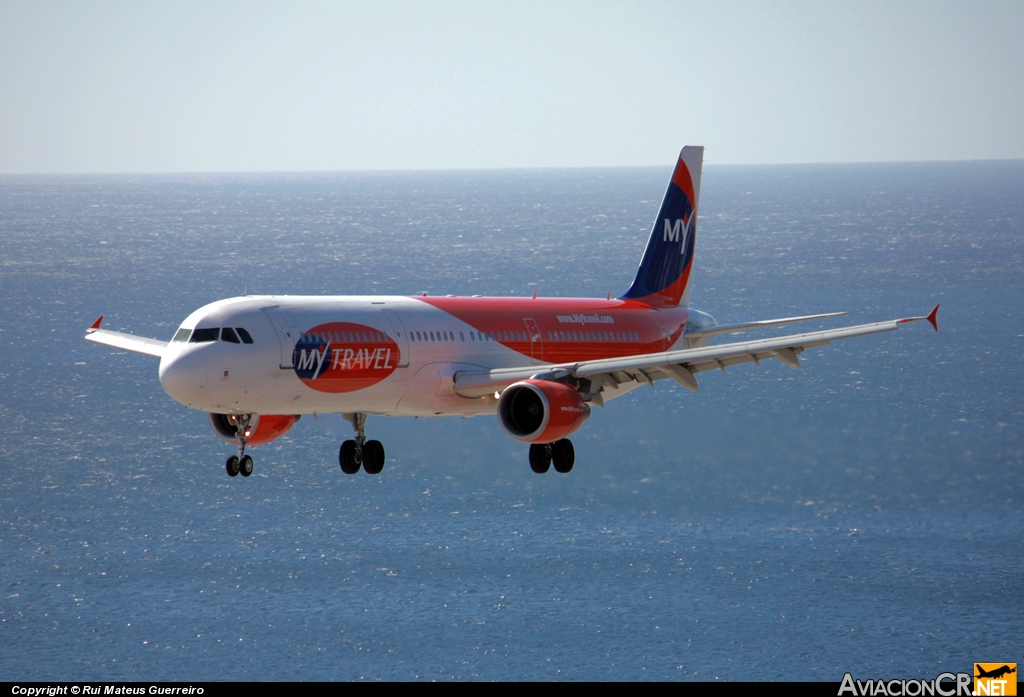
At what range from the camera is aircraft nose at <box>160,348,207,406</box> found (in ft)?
155

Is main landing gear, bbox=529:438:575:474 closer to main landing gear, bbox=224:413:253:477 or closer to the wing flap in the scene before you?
main landing gear, bbox=224:413:253:477

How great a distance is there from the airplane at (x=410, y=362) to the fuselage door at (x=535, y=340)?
55mm

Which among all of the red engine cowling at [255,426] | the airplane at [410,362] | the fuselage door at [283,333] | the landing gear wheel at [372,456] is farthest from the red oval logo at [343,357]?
the landing gear wheel at [372,456]

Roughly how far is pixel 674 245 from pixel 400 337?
2427 centimetres

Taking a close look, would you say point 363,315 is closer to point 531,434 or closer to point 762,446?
point 531,434

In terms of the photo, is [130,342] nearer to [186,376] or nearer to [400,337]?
[186,376]

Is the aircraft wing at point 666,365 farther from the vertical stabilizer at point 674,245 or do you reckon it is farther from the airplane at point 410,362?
the vertical stabilizer at point 674,245

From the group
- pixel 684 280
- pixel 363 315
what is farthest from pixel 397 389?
pixel 684 280

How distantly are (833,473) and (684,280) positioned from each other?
33.0 m

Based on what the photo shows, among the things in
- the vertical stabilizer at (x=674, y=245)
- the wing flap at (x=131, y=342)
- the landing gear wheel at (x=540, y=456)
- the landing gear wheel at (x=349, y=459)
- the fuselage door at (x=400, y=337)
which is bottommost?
the landing gear wheel at (x=349, y=459)

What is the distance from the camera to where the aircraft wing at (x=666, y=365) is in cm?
4788

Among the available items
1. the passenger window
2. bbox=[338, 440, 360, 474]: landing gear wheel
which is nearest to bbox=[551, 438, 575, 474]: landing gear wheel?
bbox=[338, 440, 360, 474]: landing gear wheel

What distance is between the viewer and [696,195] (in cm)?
7300

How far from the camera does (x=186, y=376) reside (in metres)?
47.1
